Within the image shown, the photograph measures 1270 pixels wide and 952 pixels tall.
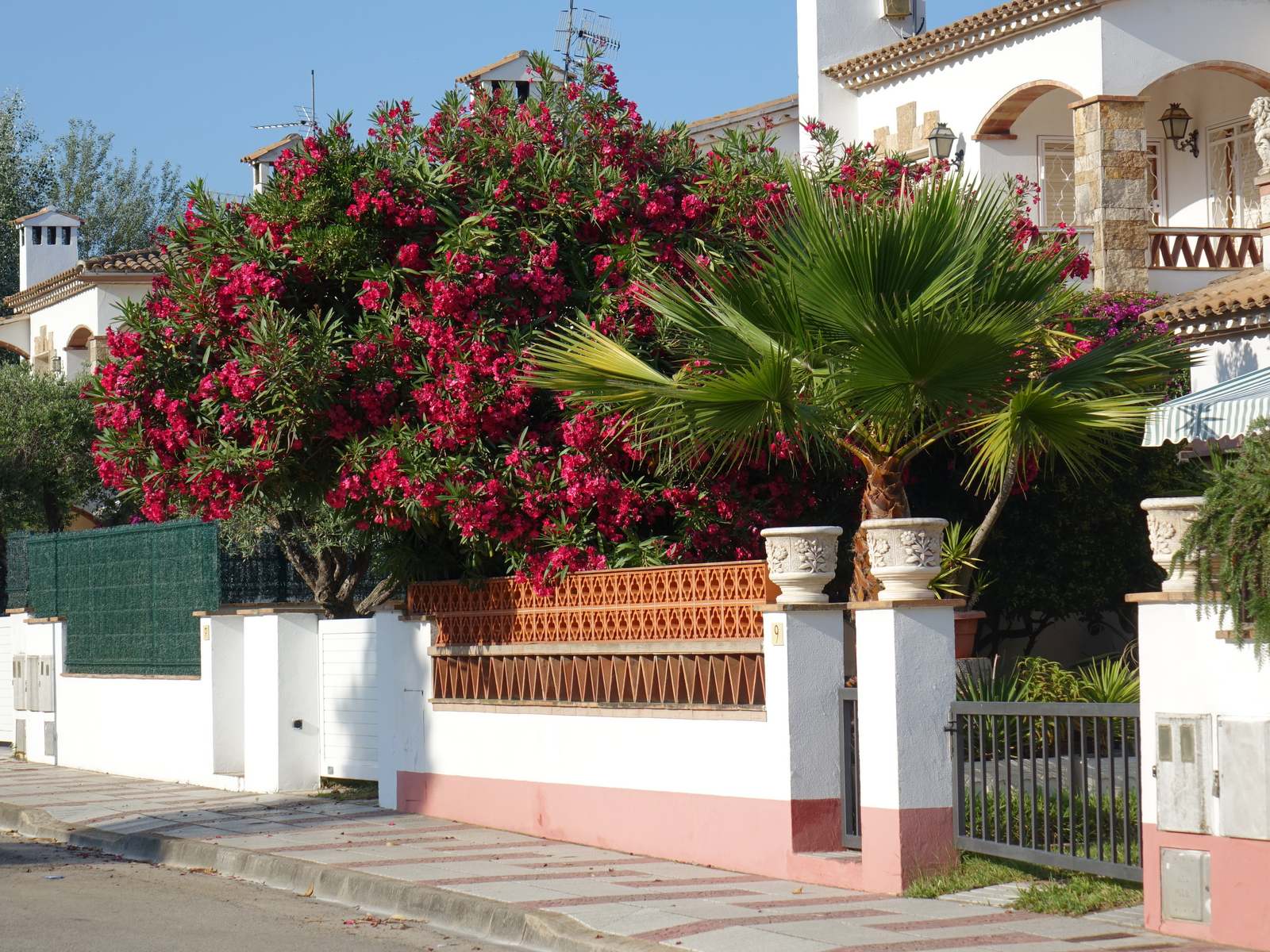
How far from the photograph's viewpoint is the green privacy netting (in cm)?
1784

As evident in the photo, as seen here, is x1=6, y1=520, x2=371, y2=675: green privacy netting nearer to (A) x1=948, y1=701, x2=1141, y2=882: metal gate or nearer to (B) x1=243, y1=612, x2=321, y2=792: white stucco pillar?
(B) x1=243, y1=612, x2=321, y2=792: white stucco pillar

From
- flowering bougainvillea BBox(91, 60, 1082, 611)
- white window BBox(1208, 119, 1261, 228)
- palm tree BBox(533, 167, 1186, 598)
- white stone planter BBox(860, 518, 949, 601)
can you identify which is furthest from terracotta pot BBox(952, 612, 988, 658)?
white window BBox(1208, 119, 1261, 228)

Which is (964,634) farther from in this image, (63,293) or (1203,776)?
(63,293)

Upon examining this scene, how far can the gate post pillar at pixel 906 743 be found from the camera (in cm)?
988

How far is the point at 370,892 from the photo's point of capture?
35.4 ft

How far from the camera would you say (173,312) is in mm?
13539

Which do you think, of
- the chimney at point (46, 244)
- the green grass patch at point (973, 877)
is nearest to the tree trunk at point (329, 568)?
the green grass patch at point (973, 877)

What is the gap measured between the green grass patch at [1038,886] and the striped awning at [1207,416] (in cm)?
235

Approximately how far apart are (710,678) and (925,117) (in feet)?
56.2

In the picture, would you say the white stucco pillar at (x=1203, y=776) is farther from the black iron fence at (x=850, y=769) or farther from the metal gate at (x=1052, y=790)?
the black iron fence at (x=850, y=769)

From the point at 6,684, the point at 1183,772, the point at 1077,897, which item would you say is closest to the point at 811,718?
the point at 1077,897

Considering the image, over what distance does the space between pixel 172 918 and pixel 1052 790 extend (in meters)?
4.99

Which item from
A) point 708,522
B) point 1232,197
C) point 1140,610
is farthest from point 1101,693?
point 1232,197

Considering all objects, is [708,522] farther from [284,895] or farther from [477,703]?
[284,895]
